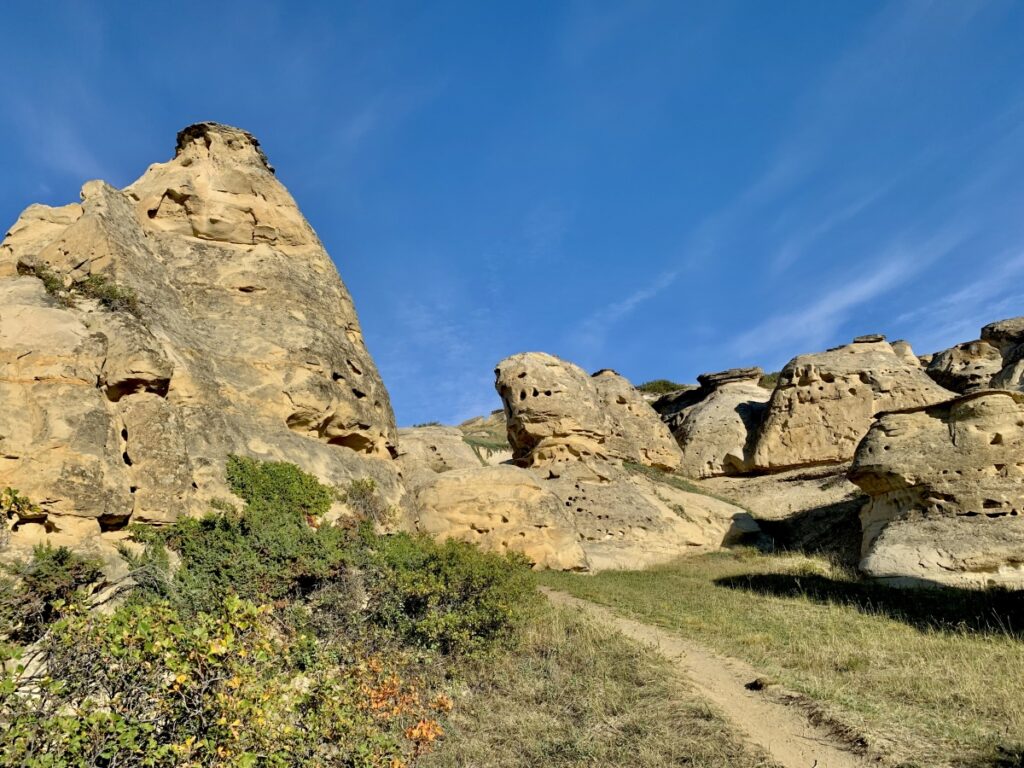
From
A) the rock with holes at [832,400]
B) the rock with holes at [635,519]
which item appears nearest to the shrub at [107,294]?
the rock with holes at [635,519]

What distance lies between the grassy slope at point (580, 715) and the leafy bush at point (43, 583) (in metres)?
4.05

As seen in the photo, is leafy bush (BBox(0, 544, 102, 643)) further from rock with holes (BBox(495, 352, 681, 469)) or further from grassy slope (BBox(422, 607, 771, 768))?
rock with holes (BBox(495, 352, 681, 469))

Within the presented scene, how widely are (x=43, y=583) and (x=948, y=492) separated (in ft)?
50.9

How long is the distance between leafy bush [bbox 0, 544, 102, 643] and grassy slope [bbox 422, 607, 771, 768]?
13.3 feet

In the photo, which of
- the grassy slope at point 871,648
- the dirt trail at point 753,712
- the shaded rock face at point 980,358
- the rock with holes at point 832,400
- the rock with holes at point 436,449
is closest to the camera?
the dirt trail at point 753,712

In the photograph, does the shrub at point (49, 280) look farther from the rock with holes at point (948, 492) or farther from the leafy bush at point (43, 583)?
the rock with holes at point (948, 492)

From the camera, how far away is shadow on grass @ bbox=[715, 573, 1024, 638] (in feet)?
31.6

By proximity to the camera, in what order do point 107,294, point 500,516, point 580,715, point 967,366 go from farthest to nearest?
point 967,366 < point 500,516 < point 107,294 < point 580,715

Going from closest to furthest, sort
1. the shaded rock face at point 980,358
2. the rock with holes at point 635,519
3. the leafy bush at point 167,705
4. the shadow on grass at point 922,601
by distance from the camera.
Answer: the leafy bush at point 167,705 → the shadow on grass at point 922,601 → the rock with holes at point 635,519 → the shaded rock face at point 980,358

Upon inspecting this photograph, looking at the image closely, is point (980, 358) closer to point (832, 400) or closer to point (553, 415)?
point (832, 400)

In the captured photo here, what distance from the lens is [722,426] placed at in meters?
30.3

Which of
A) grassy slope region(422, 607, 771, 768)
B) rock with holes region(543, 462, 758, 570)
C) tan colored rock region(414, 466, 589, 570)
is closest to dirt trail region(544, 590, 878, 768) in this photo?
grassy slope region(422, 607, 771, 768)

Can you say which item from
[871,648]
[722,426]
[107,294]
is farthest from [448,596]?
[722,426]

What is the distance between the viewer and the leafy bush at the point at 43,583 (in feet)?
21.5
